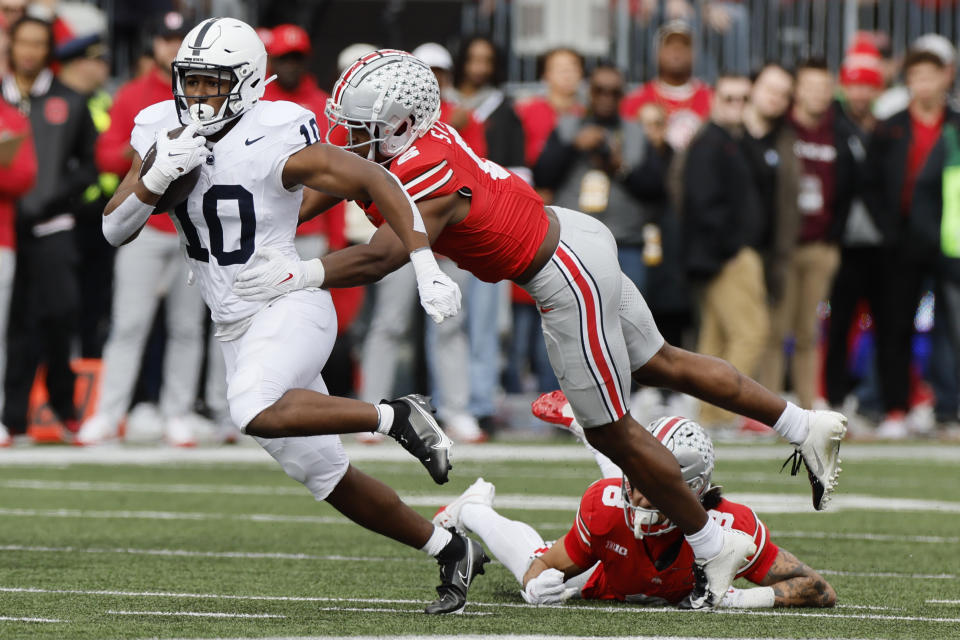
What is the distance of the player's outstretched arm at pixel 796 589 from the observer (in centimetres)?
527

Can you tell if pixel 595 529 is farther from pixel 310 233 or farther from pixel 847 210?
pixel 847 210

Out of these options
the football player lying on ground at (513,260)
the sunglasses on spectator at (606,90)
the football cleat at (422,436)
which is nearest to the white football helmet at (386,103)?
the football player lying on ground at (513,260)

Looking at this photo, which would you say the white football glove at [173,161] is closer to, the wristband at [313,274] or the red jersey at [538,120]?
the wristband at [313,274]

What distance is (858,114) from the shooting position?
13.0 m

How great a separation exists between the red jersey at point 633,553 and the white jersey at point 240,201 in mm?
1228

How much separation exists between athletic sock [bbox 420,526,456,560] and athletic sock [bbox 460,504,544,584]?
0.92ft

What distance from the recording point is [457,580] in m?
5.18

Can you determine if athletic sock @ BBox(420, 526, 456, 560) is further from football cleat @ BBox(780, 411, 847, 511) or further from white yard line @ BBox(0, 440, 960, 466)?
white yard line @ BBox(0, 440, 960, 466)

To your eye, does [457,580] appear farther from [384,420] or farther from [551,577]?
[384,420]

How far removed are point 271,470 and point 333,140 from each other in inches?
157

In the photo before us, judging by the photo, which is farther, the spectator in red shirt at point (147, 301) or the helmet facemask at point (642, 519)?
the spectator in red shirt at point (147, 301)

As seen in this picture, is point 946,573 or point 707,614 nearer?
point 707,614

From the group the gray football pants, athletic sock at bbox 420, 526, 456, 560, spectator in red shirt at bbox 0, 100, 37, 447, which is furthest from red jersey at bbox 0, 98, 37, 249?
athletic sock at bbox 420, 526, 456, 560

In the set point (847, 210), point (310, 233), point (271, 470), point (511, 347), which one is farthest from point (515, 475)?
point (847, 210)
